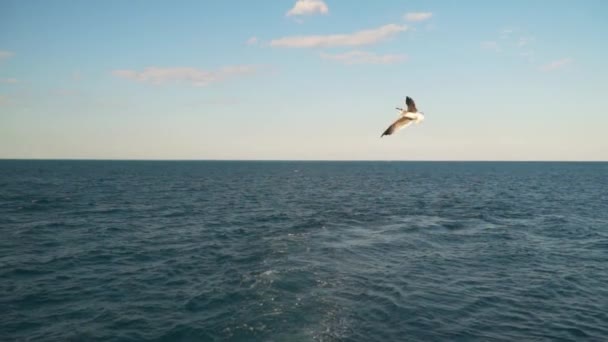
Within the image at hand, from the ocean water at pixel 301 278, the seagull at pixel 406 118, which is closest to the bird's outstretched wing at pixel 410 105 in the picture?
the seagull at pixel 406 118

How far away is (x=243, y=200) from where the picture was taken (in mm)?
68625

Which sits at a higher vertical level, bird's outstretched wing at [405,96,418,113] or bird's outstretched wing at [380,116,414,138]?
bird's outstretched wing at [405,96,418,113]

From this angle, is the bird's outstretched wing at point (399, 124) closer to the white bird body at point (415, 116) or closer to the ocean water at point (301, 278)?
the white bird body at point (415, 116)

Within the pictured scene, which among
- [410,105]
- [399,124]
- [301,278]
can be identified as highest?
[410,105]

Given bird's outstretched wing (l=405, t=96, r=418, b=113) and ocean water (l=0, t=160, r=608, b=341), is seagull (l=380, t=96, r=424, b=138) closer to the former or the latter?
bird's outstretched wing (l=405, t=96, r=418, b=113)

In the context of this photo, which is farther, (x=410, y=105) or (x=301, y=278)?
(x=301, y=278)

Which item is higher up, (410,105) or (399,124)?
(410,105)

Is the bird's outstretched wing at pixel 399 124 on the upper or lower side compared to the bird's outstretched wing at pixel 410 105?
lower

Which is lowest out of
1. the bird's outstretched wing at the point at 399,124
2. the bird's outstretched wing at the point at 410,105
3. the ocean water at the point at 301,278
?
the ocean water at the point at 301,278

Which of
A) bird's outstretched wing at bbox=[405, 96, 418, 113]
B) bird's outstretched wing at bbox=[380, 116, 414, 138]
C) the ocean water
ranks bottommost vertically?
the ocean water

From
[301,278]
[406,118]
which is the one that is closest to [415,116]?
[406,118]

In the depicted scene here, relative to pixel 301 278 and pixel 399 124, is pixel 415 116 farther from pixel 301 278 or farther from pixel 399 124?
pixel 301 278

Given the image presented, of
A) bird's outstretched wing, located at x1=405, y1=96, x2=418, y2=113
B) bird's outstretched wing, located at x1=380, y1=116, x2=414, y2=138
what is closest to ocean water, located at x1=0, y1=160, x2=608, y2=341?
bird's outstretched wing, located at x1=380, y1=116, x2=414, y2=138

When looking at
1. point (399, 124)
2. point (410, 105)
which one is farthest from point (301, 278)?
point (410, 105)
